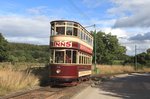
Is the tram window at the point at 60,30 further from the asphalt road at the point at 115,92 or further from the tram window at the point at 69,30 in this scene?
the asphalt road at the point at 115,92

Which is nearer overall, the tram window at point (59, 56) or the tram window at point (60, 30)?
the tram window at point (59, 56)

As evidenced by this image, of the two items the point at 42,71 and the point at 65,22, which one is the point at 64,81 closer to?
the point at 65,22

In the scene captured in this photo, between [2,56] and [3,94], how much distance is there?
47.1 meters

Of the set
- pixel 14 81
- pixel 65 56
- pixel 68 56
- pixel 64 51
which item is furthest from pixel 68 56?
pixel 14 81

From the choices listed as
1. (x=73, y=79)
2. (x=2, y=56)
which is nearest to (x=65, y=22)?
(x=73, y=79)

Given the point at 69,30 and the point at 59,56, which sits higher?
the point at 69,30

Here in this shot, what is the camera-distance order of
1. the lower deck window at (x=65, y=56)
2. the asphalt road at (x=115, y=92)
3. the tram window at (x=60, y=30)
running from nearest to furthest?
the asphalt road at (x=115, y=92), the lower deck window at (x=65, y=56), the tram window at (x=60, y=30)

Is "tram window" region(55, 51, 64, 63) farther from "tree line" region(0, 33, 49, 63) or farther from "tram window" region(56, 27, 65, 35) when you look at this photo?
"tree line" region(0, 33, 49, 63)

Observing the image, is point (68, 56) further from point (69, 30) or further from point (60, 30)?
point (60, 30)

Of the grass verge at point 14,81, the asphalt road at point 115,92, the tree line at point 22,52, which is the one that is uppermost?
the tree line at point 22,52

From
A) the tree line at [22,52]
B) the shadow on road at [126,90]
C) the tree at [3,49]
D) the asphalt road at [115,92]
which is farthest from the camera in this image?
the tree line at [22,52]

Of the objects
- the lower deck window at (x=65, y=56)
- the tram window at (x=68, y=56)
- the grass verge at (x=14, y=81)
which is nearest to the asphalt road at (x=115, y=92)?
the lower deck window at (x=65, y=56)

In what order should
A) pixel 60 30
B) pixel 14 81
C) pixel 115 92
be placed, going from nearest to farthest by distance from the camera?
pixel 115 92
pixel 14 81
pixel 60 30

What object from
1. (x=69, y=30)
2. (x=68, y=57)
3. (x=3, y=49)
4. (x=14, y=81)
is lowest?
(x=14, y=81)
